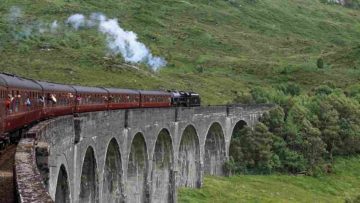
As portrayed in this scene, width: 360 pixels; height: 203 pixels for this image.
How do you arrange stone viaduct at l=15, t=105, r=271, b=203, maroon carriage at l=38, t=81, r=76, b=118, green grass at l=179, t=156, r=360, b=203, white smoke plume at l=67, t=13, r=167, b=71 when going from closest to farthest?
stone viaduct at l=15, t=105, r=271, b=203
maroon carriage at l=38, t=81, r=76, b=118
green grass at l=179, t=156, r=360, b=203
white smoke plume at l=67, t=13, r=167, b=71

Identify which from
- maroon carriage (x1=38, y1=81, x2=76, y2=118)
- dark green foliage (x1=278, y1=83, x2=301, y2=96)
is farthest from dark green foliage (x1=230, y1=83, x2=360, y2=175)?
maroon carriage (x1=38, y1=81, x2=76, y2=118)

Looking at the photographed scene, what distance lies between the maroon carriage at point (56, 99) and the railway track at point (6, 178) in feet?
26.1

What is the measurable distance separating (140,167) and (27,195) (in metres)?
35.1

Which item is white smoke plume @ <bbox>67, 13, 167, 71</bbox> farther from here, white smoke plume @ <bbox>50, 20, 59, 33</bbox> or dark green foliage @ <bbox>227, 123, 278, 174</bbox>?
dark green foliage @ <bbox>227, 123, 278, 174</bbox>

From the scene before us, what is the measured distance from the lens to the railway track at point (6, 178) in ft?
42.8

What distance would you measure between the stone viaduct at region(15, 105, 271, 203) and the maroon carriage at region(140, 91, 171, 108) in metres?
2.29

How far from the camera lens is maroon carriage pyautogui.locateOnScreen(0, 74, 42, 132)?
21.5 meters

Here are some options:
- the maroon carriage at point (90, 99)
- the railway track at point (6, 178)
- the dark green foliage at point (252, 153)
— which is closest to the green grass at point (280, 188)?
the dark green foliage at point (252, 153)

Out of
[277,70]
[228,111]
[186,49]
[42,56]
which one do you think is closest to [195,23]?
[186,49]

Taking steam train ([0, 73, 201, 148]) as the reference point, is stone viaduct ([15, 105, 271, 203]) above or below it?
below

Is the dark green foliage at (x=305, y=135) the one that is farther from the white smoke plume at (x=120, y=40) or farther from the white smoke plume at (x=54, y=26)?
the white smoke plume at (x=54, y=26)

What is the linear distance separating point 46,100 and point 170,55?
411ft

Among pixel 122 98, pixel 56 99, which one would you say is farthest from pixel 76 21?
pixel 56 99

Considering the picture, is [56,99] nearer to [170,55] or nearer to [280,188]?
[280,188]
